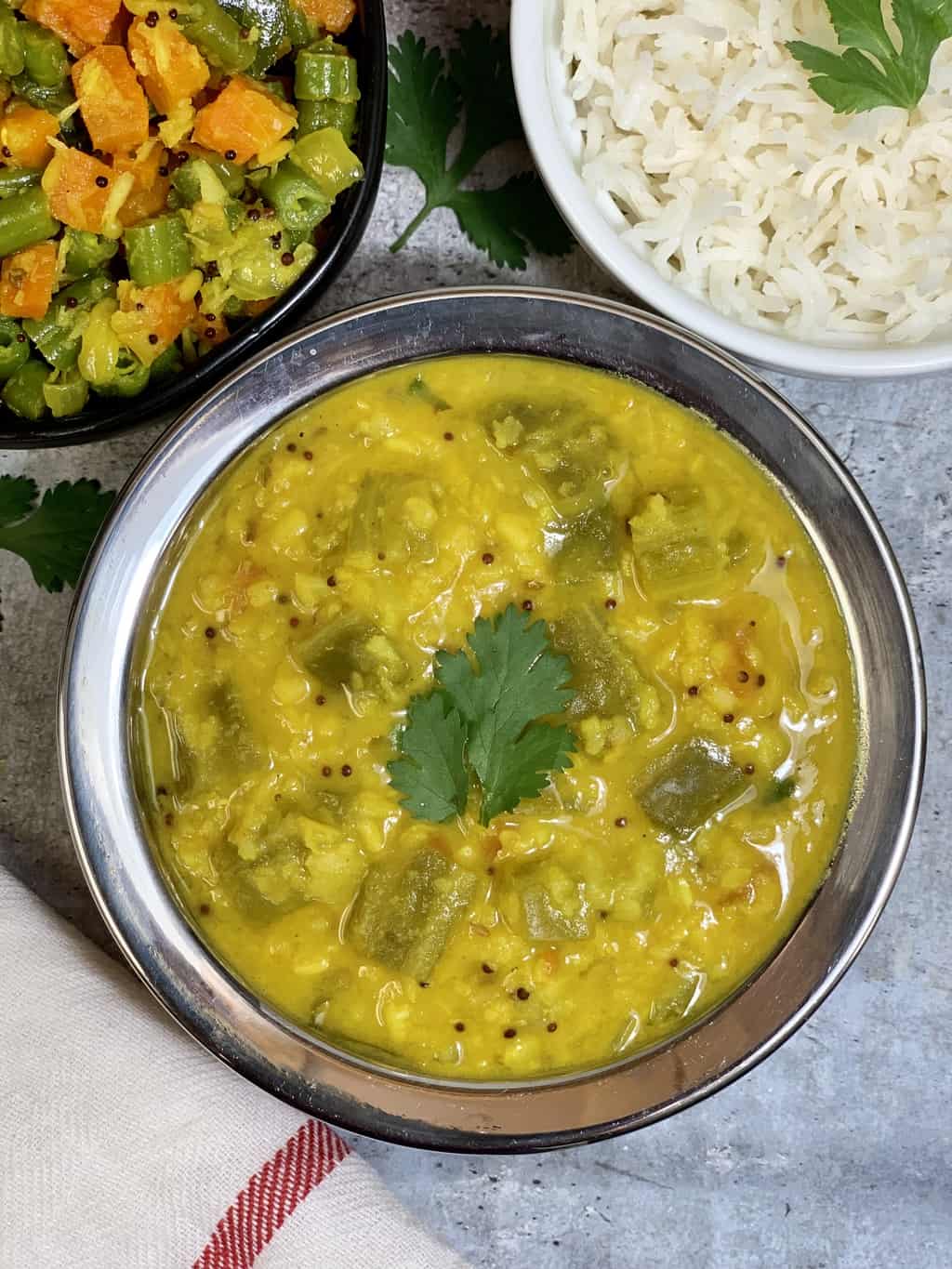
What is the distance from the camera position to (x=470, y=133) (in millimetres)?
2301

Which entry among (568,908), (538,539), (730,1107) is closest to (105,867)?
(568,908)

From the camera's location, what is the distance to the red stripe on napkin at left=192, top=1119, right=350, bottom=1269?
2.23 m

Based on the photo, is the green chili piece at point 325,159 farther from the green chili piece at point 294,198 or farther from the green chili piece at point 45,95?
the green chili piece at point 45,95

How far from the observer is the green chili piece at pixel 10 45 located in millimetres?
1885

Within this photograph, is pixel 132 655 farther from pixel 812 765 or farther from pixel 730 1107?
pixel 730 1107

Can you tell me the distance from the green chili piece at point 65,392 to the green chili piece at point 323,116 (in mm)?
600

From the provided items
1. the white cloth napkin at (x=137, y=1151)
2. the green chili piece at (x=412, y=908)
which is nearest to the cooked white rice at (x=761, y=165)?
the green chili piece at (x=412, y=908)

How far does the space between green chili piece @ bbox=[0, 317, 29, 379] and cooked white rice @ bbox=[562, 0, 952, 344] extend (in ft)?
3.53

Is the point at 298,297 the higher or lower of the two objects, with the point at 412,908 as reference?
higher

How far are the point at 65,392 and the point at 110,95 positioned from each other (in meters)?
0.51

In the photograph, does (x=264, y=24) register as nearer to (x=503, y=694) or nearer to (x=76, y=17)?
(x=76, y=17)

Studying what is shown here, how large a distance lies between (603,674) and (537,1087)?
31.0 inches

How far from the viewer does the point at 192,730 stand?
2.03m

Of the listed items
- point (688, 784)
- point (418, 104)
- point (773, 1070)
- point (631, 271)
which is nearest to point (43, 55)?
point (418, 104)
